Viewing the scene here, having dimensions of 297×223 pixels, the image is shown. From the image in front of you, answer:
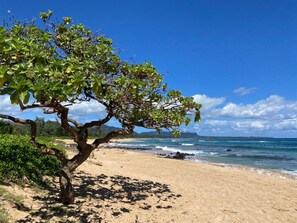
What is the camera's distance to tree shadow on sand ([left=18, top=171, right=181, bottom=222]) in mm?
7566

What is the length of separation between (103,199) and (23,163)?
2506 mm

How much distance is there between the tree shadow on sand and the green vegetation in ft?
2.51

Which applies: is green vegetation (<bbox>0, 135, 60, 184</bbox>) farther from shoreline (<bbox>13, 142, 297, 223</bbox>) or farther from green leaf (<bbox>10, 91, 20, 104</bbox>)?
green leaf (<bbox>10, 91, 20, 104</bbox>)

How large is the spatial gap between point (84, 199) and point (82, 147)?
1514 millimetres

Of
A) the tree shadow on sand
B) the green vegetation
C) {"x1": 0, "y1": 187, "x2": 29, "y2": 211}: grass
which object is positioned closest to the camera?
{"x1": 0, "y1": 187, "x2": 29, "y2": 211}: grass

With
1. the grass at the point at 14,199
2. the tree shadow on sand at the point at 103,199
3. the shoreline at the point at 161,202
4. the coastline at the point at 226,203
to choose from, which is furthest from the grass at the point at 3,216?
the coastline at the point at 226,203

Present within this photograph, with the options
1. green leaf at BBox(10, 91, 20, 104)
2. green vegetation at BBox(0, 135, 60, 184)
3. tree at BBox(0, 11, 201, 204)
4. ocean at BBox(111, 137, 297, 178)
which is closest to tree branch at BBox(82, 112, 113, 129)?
tree at BBox(0, 11, 201, 204)

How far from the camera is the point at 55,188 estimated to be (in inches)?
384

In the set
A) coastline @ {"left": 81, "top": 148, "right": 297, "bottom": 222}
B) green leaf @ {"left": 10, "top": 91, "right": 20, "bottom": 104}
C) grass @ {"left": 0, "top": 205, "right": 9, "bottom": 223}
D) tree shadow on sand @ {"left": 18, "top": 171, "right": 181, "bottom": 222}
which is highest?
green leaf @ {"left": 10, "top": 91, "right": 20, "bottom": 104}

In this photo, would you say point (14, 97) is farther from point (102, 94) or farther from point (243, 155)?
point (243, 155)

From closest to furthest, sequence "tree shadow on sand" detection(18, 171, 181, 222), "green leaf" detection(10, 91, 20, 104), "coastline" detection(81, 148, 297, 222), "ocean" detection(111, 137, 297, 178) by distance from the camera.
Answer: "green leaf" detection(10, 91, 20, 104)
"tree shadow on sand" detection(18, 171, 181, 222)
"coastline" detection(81, 148, 297, 222)
"ocean" detection(111, 137, 297, 178)

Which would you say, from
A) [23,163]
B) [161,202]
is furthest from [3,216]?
[161,202]

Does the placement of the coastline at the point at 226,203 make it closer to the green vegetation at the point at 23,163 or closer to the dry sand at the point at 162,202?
the dry sand at the point at 162,202

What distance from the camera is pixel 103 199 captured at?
9.56 meters
